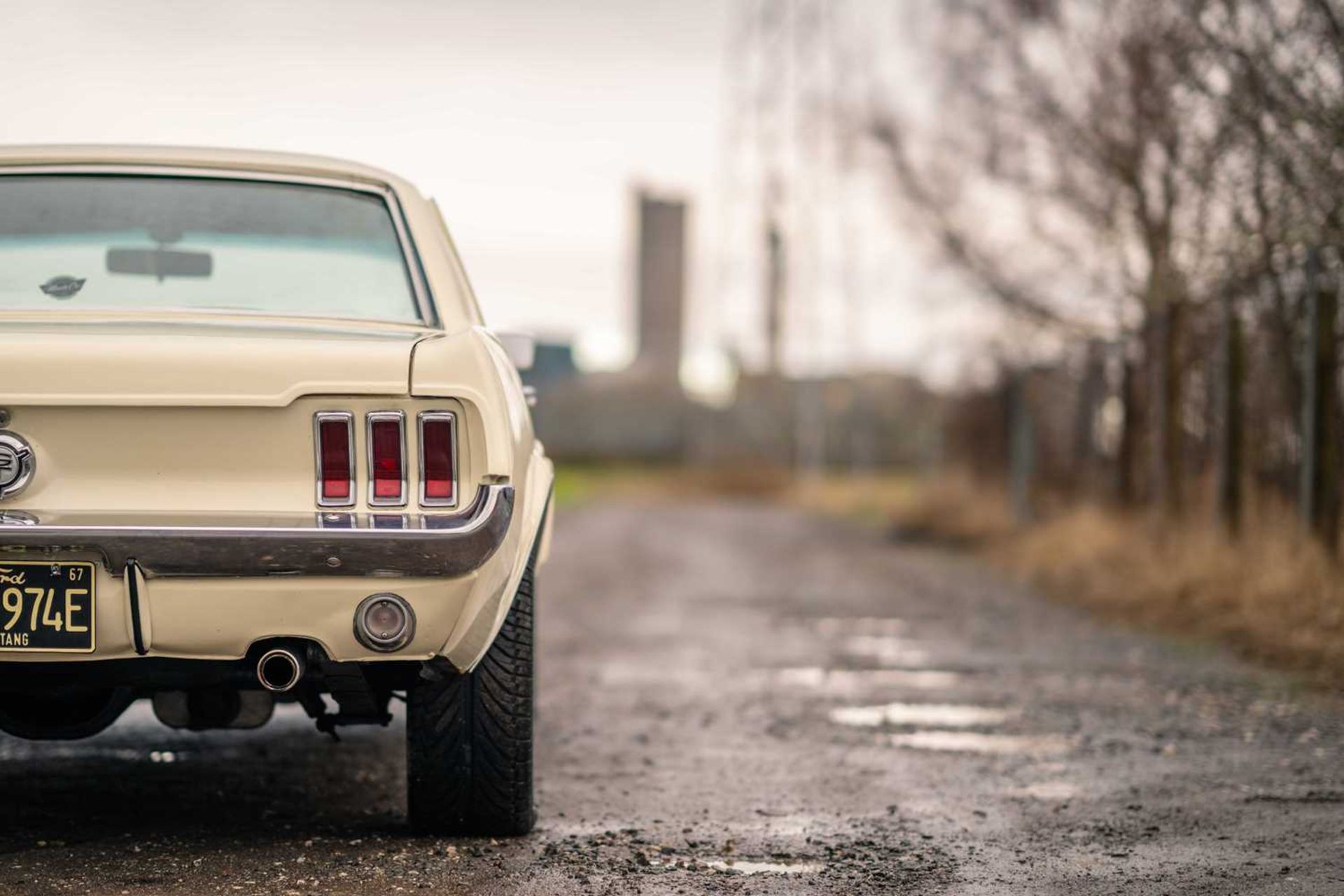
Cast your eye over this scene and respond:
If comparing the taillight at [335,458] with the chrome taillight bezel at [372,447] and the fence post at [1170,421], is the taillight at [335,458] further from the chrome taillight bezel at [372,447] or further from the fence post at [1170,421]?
the fence post at [1170,421]

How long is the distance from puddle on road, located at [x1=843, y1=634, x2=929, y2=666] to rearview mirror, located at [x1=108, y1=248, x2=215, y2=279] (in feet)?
14.1

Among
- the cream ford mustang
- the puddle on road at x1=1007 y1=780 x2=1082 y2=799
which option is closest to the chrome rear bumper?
the cream ford mustang

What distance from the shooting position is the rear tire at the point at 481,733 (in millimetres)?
3857

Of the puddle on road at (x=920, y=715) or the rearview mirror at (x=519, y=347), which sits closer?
the rearview mirror at (x=519, y=347)

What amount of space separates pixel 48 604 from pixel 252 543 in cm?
46

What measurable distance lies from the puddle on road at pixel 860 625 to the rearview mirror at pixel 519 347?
4.53 meters

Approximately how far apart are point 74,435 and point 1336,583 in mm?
6498

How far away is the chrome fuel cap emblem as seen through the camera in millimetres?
3402

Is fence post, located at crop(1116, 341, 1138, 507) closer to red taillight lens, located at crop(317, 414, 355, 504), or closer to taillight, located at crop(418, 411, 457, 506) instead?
taillight, located at crop(418, 411, 457, 506)

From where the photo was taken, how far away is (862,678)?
712cm

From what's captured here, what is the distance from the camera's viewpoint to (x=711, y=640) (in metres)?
8.53

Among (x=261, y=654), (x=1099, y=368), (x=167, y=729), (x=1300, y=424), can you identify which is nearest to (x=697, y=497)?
(x=1099, y=368)

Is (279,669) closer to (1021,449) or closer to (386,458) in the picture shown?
(386,458)

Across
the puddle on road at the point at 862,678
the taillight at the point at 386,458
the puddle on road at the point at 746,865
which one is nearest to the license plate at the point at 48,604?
the taillight at the point at 386,458
